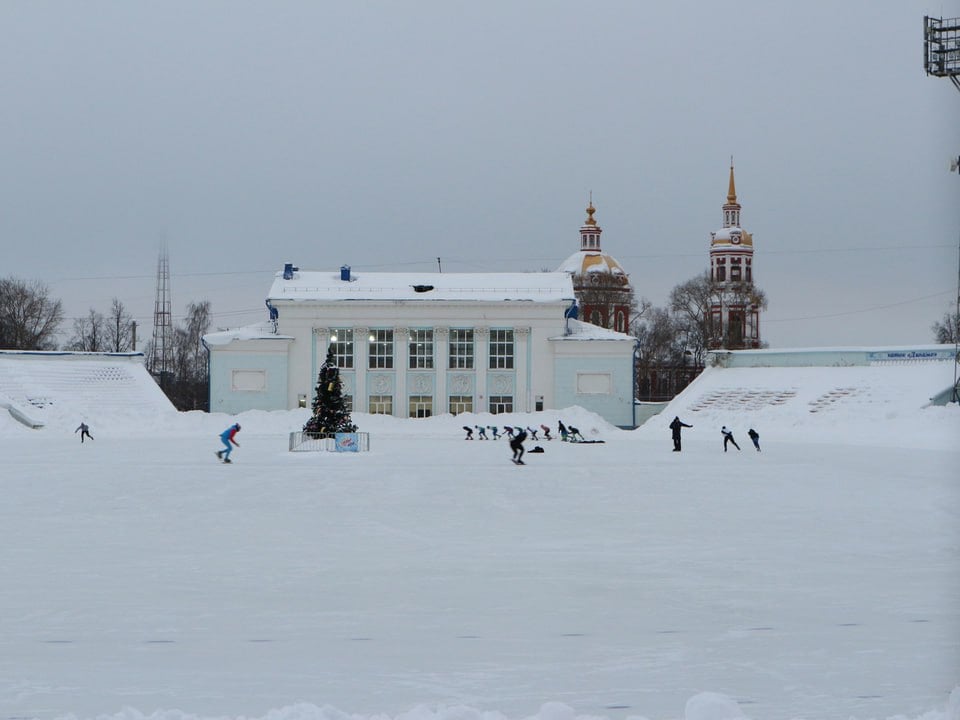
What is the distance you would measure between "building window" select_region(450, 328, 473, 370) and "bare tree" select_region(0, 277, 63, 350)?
132 feet

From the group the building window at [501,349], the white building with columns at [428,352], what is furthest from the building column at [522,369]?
the building window at [501,349]

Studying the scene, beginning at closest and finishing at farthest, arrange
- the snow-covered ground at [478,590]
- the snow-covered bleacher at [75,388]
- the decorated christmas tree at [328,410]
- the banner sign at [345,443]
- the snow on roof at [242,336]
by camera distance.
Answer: the snow-covered ground at [478,590] < the banner sign at [345,443] < the decorated christmas tree at [328,410] < the snow-covered bleacher at [75,388] < the snow on roof at [242,336]

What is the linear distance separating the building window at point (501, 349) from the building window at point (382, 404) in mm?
6720

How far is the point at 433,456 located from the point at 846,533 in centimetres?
1603

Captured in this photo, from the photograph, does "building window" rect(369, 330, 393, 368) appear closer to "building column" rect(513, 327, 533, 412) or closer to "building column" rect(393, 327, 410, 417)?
"building column" rect(393, 327, 410, 417)

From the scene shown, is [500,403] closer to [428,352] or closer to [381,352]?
[428,352]

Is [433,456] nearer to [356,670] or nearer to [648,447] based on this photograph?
[648,447]

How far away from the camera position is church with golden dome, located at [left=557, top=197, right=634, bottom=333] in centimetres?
9581

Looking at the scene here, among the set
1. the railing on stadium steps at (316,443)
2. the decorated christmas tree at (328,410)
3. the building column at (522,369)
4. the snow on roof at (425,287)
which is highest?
the snow on roof at (425,287)

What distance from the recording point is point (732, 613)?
9.96 m

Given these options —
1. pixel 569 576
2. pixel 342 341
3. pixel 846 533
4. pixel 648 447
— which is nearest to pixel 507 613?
pixel 569 576

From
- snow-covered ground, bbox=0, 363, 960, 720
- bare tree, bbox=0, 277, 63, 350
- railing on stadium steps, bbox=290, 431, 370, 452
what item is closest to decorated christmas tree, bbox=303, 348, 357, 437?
railing on stadium steps, bbox=290, 431, 370, 452

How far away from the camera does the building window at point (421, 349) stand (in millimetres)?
62219

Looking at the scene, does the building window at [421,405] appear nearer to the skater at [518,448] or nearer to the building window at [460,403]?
the building window at [460,403]
